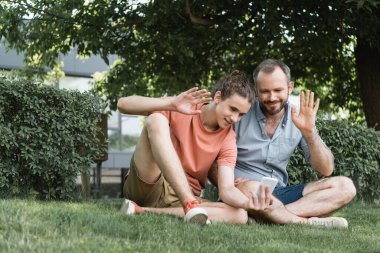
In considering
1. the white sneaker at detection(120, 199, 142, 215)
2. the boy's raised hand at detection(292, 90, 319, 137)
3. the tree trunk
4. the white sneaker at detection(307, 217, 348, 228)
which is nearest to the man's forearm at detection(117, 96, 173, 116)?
the white sneaker at detection(120, 199, 142, 215)

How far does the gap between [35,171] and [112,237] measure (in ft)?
9.70

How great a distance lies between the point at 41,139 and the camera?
628 centimetres

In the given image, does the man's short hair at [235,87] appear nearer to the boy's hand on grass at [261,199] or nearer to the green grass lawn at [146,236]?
the boy's hand on grass at [261,199]

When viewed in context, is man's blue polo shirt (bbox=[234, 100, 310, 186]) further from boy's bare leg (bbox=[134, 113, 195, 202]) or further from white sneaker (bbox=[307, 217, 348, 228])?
boy's bare leg (bbox=[134, 113, 195, 202])

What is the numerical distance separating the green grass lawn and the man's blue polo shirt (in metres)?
0.64

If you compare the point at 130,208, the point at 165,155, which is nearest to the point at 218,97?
the point at 165,155

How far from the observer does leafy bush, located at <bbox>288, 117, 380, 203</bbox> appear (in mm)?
7801

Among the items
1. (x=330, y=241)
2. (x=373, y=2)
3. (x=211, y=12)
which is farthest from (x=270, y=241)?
(x=211, y=12)

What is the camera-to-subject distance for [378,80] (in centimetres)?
1084

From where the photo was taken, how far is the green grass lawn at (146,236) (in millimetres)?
3135

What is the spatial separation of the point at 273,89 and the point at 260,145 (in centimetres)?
50

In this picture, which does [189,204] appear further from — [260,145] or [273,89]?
[273,89]

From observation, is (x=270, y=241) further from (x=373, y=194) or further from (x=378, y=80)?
(x=378, y=80)

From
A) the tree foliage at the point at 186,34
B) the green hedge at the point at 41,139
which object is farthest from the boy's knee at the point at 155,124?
the tree foliage at the point at 186,34
